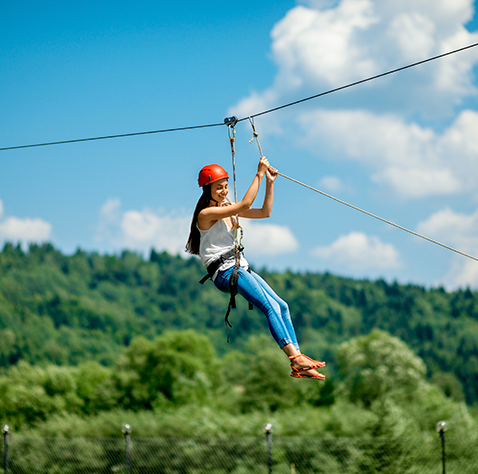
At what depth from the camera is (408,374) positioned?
42812mm

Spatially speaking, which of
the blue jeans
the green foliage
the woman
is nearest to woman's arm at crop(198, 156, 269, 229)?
the woman

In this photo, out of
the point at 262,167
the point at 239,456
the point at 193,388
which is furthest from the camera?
the point at 193,388

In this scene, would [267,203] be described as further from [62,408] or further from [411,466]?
[62,408]

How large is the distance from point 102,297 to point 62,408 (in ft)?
205

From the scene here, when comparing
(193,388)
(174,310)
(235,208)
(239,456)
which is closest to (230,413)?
(193,388)

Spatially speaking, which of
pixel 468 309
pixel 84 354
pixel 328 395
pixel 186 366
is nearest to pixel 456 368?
pixel 468 309

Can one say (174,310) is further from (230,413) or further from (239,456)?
(239,456)

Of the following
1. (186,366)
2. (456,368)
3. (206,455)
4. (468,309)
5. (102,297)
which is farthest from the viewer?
(102,297)

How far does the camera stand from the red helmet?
551 cm

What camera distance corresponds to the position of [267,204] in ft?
18.1

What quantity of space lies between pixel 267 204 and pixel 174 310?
333 ft

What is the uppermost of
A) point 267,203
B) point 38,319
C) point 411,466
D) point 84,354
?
point 38,319

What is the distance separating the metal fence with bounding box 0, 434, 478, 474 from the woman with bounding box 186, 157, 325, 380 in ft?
54.1

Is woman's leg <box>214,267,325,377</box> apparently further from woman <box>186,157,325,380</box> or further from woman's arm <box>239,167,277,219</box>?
woman's arm <box>239,167,277,219</box>
